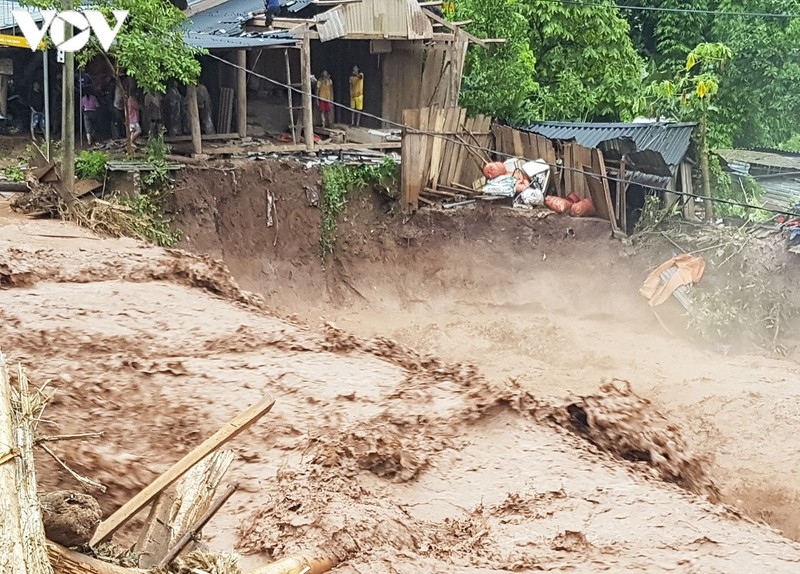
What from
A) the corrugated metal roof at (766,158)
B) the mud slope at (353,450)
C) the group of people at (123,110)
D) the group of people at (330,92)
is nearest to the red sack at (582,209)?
the corrugated metal roof at (766,158)

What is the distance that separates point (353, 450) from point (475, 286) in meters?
12.3

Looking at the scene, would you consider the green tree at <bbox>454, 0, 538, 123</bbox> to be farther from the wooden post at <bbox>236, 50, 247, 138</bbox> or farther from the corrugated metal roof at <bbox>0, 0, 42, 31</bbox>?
the corrugated metal roof at <bbox>0, 0, 42, 31</bbox>

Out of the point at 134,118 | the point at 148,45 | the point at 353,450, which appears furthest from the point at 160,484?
the point at 134,118

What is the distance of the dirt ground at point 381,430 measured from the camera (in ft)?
17.1

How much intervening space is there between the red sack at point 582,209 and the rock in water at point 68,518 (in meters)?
15.1

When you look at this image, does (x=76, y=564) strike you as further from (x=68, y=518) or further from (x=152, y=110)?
(x=152, y=110)

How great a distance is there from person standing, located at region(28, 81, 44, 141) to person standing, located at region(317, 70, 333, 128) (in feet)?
18.4

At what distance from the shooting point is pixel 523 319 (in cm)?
1781

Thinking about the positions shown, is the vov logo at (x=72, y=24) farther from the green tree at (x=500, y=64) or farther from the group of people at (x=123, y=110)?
the green tree at (x=500, y=64)

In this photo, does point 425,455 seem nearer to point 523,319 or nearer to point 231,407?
point 231,407

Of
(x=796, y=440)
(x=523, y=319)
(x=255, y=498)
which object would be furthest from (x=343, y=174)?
(x=255, y=498)

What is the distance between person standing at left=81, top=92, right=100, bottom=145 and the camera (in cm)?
1758

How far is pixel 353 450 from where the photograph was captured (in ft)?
20.6

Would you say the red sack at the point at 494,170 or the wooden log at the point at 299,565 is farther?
the red sack at the point at 494,170
